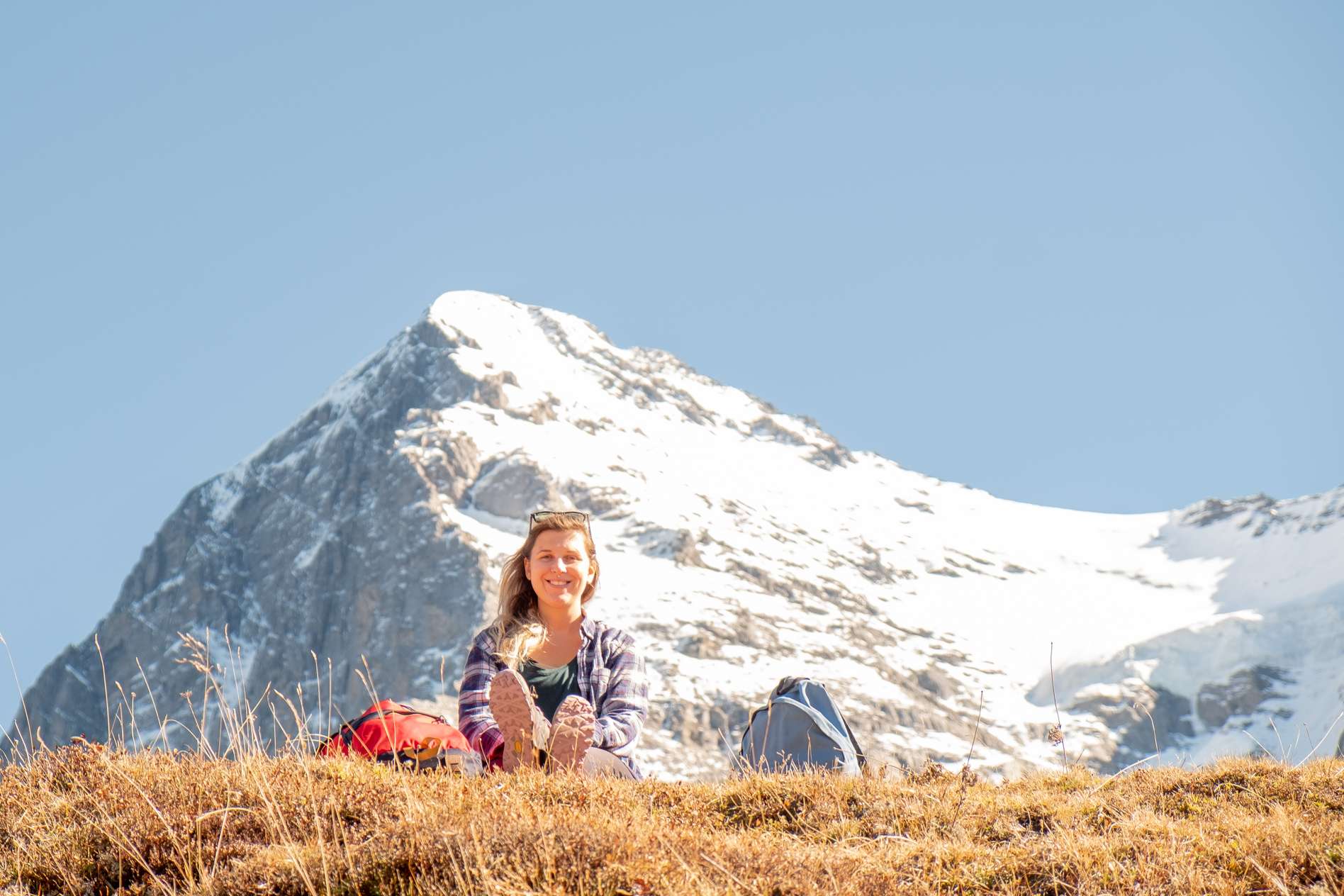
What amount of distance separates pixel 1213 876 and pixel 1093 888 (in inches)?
20.7

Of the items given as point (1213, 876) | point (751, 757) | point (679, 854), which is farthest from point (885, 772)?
point (679, 854)

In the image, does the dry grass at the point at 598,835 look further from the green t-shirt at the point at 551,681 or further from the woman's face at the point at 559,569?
the woman's face at the point at 559,569

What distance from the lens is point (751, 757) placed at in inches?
366

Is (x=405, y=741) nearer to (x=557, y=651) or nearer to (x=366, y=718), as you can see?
(x=366, y=718)

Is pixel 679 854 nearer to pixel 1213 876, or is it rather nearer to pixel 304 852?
pixel 304 852

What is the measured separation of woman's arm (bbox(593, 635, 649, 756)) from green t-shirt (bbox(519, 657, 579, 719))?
9.3 inches

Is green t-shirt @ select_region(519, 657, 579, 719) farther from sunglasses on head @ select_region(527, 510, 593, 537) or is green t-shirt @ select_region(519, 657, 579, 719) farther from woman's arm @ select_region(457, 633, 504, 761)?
sunglasses on head @ select_region(527, 510, 593, 537)

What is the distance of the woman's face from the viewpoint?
795cm

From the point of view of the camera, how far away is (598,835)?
462 centimetres

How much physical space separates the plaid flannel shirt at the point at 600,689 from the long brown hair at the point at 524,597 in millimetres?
159

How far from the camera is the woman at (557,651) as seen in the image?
7.45 meters

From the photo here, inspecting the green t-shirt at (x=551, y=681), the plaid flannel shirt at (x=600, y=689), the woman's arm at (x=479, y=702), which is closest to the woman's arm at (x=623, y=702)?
the plaid flannel shirt at (x=600, y=689)

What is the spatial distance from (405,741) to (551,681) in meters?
1.05

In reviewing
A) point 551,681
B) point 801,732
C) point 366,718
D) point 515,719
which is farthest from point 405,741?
point 801,732
